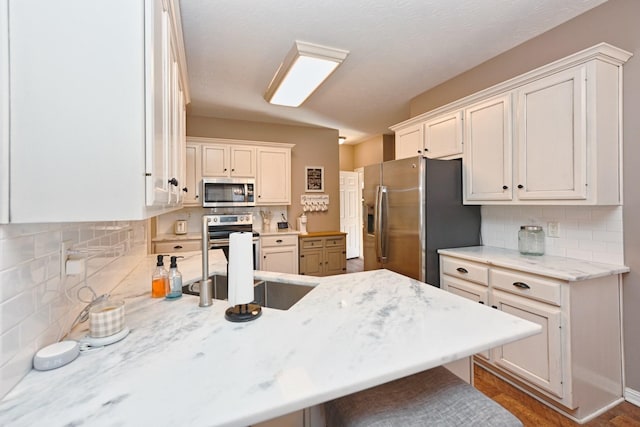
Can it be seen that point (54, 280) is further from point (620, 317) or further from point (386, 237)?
point (620, 317)

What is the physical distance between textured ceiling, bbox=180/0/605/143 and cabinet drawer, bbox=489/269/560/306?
6.23 feet

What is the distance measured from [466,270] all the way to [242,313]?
1957mm

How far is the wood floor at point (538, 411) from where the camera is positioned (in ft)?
5.67

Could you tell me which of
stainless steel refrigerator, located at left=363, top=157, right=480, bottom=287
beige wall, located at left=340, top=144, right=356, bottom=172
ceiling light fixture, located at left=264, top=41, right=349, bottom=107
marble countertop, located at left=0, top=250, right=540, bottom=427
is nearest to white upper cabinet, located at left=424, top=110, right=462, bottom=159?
stainless steel refrigerator, located at left=363, top=157, right=480, bottom=287

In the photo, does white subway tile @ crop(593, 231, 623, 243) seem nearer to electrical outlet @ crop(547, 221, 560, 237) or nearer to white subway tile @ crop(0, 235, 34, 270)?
electrical outlet @ crop(547, 221, 560, 237)

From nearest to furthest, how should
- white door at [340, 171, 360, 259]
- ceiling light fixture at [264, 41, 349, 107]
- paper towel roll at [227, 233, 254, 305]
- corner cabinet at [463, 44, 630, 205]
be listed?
paper towel roll at [227, 233, 254, 305], corner cabinet at [463, 44, 630, 205], ceiling light fixture at [264, 41, 349, 107], white door at [340, 171, 360, 259]

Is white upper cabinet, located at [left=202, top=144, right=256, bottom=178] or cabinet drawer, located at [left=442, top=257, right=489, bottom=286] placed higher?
white upper cabinet, located at [left=202, top=144, right=256, bottom=178]

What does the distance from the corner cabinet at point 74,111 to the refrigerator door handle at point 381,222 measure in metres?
2.53

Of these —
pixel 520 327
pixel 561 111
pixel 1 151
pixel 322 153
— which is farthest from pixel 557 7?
pixel 322 153

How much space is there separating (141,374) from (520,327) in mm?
1217

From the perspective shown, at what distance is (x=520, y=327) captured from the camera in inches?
40.4

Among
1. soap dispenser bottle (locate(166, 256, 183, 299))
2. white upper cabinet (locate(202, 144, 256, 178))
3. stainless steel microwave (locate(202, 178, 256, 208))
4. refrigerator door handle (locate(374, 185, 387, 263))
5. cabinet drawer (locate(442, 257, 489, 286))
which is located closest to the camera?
soap dispenser bottle (locate(166, 256, 183, 299))

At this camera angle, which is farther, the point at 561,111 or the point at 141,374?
the point at 561,111

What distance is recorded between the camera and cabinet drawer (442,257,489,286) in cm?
223
